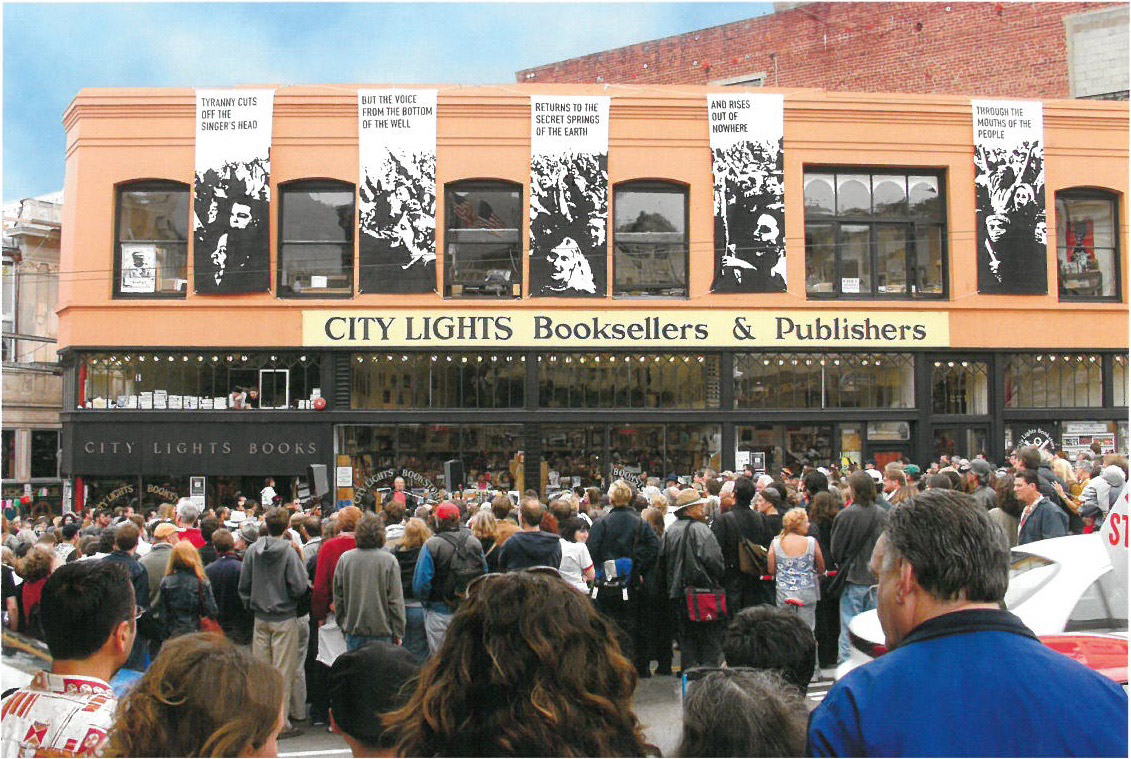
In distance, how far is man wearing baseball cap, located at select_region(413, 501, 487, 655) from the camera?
813cm

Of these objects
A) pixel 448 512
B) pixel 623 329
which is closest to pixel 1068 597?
pixel 448 512

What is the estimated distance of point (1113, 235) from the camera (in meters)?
22.7

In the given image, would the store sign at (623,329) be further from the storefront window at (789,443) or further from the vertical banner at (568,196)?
the storefront window at (789,443)

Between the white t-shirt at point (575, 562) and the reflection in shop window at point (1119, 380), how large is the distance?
18631mm

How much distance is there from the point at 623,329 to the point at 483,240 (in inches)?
144

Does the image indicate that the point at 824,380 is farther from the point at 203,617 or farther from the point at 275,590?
the point at 203,617

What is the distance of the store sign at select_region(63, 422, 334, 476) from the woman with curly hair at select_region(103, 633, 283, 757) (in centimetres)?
1819

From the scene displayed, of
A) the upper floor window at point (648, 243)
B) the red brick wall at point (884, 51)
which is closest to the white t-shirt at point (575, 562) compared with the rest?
the upper floor window at point (648, 243)

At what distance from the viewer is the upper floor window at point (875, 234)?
72.1ft

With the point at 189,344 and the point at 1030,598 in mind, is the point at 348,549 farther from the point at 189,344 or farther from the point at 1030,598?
the point at 189,344

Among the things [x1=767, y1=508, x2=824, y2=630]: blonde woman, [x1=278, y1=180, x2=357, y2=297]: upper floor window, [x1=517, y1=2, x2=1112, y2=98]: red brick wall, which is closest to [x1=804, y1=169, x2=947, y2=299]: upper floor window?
[x1=278, y1=180, x2=357, y2=297]: upper floor window

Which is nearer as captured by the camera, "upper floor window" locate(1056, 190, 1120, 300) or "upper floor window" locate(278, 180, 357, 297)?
"upper floor window" locate(278, 180, 357, 297)

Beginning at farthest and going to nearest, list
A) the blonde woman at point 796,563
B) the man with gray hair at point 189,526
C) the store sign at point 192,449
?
Answer: 1. the store sign at point 192,449
2. the man with gray hair at point 189,526
3. the blonde woman at point 796,563

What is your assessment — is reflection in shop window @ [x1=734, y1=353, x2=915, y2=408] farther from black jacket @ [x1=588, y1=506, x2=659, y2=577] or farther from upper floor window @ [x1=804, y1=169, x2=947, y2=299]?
black jacket @ [x1=588, y1=506, x2=659, y2=577]
